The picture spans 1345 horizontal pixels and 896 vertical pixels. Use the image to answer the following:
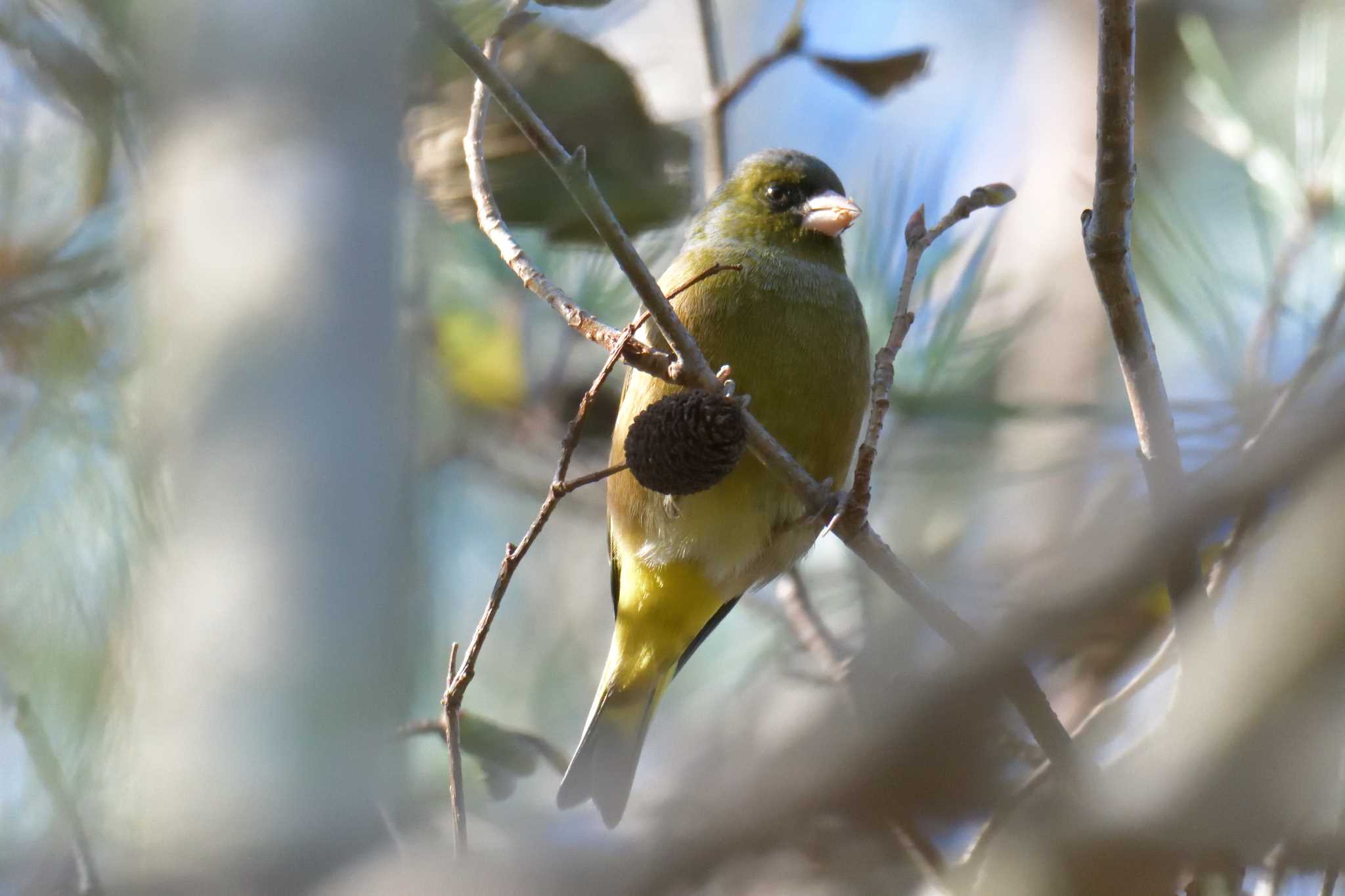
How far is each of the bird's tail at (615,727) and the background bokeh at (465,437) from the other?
68 millimetres

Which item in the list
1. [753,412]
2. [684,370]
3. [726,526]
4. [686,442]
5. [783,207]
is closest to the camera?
[684,370]

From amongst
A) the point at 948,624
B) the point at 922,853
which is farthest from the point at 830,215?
the point at 922,853

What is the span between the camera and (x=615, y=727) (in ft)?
11.1

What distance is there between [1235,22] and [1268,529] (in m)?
4.26

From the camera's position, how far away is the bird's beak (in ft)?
10.5

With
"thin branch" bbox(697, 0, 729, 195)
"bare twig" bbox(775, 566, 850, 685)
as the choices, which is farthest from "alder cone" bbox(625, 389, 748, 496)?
"thin branch" bbox(697, 0, 729, 195)

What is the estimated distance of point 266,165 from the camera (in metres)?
1.73

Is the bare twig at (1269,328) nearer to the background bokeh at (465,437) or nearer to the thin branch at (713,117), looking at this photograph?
the background bokeh at (465,437)

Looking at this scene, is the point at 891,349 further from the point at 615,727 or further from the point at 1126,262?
the point at 615,727

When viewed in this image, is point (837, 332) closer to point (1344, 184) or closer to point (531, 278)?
point (531, 278)

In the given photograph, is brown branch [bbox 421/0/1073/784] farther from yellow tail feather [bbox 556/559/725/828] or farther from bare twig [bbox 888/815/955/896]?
yellow tail feather [bbox 556/559/725/828]

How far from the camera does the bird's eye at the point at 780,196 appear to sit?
11.0ft

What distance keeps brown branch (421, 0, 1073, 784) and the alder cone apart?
0.15ft

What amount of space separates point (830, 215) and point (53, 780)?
203cm
